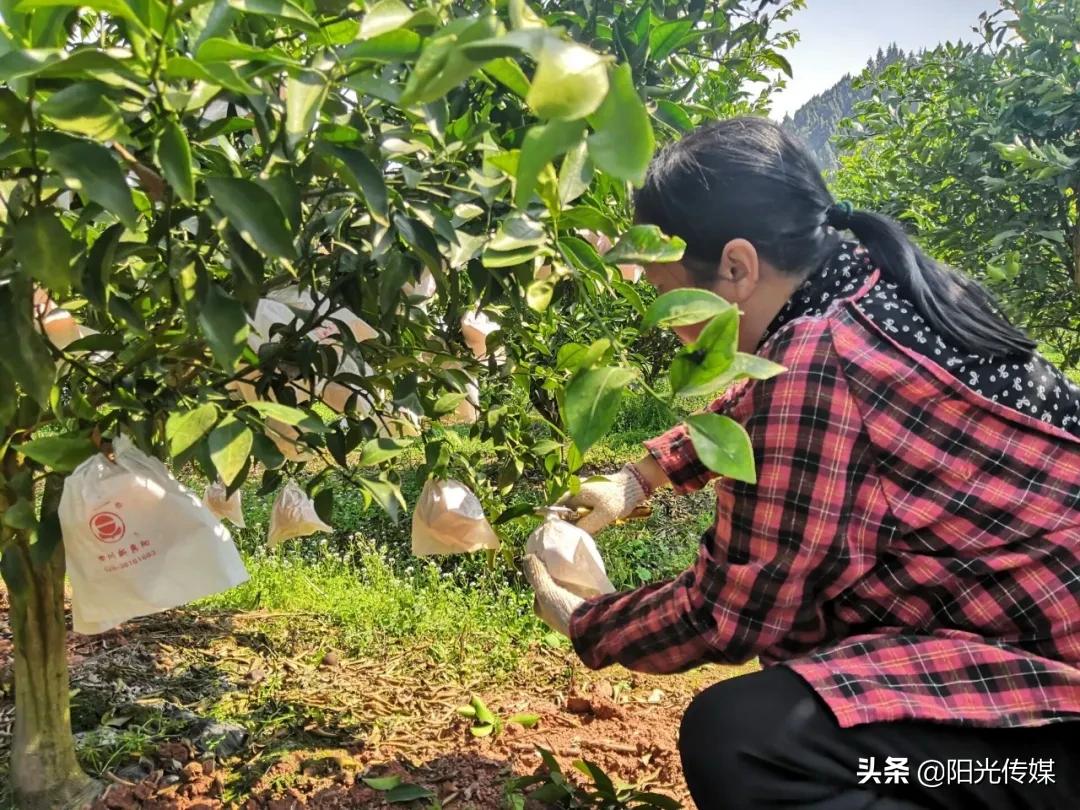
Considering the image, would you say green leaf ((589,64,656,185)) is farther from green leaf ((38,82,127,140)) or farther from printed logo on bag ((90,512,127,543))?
printed logo on bag ((90,512,127,543))

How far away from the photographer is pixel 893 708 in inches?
51.3

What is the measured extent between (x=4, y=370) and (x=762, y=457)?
0.97m

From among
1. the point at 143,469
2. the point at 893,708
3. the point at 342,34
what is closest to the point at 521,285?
the point at 342,34

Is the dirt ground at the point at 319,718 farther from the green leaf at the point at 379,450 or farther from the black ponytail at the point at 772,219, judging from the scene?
the black ponytail at the point at 772,219

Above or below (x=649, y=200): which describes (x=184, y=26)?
above

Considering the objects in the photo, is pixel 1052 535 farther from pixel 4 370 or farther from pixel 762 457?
pixel 4 370

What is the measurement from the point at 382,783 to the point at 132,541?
84 centimetres

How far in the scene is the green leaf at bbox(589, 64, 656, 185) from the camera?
513mm

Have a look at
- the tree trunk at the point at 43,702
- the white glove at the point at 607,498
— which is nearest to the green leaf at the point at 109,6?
the tree trunk at the point at 43,702

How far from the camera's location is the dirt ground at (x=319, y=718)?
1818mm

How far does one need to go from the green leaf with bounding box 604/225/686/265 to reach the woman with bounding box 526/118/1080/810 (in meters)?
0.40

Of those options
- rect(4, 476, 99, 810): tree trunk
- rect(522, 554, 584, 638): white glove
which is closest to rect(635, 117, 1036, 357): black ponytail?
rect(522, 554, 584, 638): white glove

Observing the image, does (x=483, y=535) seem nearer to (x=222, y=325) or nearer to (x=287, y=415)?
(x=287, y=415)

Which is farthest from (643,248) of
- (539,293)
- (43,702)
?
(43,702)
